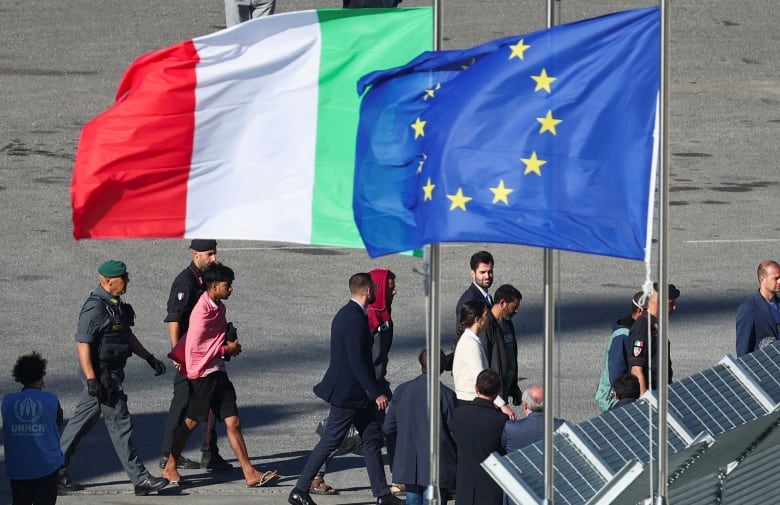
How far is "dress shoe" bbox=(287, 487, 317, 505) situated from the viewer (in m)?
11.3

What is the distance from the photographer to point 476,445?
9.66 meters

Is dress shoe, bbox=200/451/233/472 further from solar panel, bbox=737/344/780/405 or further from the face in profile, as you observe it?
solar panel, bbox=737/344/780/405

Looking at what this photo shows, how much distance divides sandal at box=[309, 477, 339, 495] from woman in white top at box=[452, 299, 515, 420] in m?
1.38

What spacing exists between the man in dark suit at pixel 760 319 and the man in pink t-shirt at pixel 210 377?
388 centimetres

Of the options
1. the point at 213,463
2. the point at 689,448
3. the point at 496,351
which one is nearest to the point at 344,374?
the point at 496,351

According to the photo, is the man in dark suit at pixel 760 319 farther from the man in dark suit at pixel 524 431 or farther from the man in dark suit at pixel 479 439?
the man in dark suit at pixel 479 439

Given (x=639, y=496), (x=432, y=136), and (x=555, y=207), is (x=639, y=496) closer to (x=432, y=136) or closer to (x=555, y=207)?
(x=555, y=207)

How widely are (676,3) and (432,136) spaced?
24.7 meters

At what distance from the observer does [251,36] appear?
8500mm

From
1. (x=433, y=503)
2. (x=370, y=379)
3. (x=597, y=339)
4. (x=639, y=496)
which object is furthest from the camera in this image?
(x=597, y=339)

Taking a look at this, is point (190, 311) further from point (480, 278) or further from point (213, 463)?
point (480, 278)

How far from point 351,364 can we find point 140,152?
3.39 meters

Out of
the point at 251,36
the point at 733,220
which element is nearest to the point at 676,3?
the point at 733,220

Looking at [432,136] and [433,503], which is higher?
[432,136]
